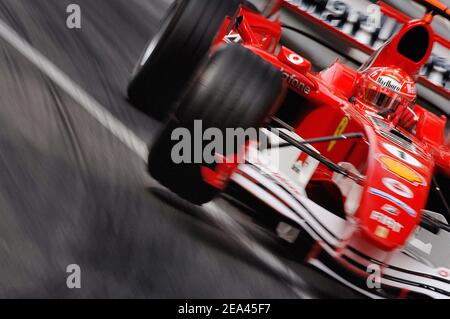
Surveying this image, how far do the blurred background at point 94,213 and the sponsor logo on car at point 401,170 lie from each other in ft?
2.27

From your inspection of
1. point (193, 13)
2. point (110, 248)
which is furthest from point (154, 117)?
point (110, 248)

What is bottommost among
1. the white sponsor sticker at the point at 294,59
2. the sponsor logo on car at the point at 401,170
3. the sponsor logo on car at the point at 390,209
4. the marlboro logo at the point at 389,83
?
the sponsor logo on car at the point at 390,209

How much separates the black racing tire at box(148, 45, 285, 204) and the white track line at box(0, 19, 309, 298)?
1.29ft

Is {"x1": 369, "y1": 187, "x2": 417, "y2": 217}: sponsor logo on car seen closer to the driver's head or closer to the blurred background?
the blurred background

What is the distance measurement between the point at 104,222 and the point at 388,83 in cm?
236

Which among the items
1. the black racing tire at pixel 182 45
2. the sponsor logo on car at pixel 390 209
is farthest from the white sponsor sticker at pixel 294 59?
the sponsor logo on car at pixel 390 209

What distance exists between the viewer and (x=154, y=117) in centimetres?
498

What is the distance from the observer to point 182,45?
4582 mm

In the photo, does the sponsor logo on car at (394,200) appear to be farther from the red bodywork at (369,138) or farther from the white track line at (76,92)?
the white track line at (76,92)

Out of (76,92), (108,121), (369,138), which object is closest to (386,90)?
(369,138)

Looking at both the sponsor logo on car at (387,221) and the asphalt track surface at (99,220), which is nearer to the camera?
the asphalt track surface at (99,220)

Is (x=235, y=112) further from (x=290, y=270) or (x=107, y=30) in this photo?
(x=107, y=30)

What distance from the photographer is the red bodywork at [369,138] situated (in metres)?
3.27

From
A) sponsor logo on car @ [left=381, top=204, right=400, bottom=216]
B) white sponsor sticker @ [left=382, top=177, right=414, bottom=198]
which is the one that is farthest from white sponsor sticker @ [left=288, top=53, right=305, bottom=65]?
sponsor logo on car @ [left=381, top=204, right=400, bottom=216]
